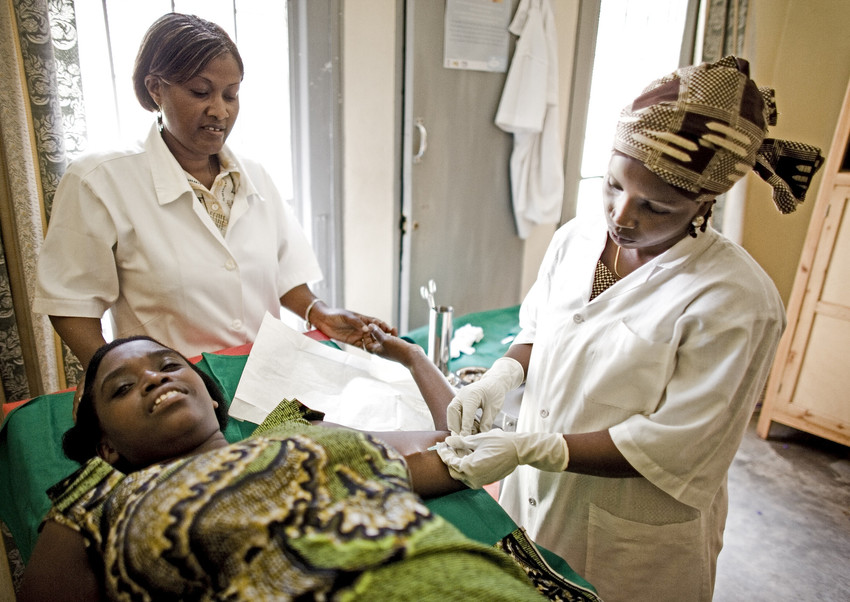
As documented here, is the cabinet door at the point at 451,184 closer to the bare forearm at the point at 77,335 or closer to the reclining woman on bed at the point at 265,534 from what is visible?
the bare forearm at the point at 77,335

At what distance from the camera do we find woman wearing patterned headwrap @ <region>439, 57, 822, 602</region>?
87cm

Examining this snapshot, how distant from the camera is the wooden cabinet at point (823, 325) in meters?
2.45

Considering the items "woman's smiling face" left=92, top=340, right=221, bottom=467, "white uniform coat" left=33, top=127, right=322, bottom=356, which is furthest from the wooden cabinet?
"woman's smiling face" left=92, top=340, right=221, bottom=467

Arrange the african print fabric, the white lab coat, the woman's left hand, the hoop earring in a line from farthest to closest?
1. the white lab coat
2. the woman's left hand
3. the african print fabric
4. the hoop earring

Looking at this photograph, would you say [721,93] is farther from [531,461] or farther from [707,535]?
[707,535]

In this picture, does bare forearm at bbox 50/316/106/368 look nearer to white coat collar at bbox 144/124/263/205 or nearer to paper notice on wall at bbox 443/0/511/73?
white coat collar at bbox 144/124/263/205

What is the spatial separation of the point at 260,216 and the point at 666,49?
300 centimetres

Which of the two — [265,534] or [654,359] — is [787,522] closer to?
[654,359]

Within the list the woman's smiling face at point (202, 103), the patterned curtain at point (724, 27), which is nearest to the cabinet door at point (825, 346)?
the patterned curtain at point (724, 27)

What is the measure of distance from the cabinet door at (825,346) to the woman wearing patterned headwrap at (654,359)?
1.95m

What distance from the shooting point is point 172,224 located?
52.4 inches

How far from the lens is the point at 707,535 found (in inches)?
42.8

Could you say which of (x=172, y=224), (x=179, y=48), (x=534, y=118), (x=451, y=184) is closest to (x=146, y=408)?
(x=172, y=224)

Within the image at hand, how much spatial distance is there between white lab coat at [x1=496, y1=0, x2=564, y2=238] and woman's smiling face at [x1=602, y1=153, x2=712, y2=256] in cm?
189
